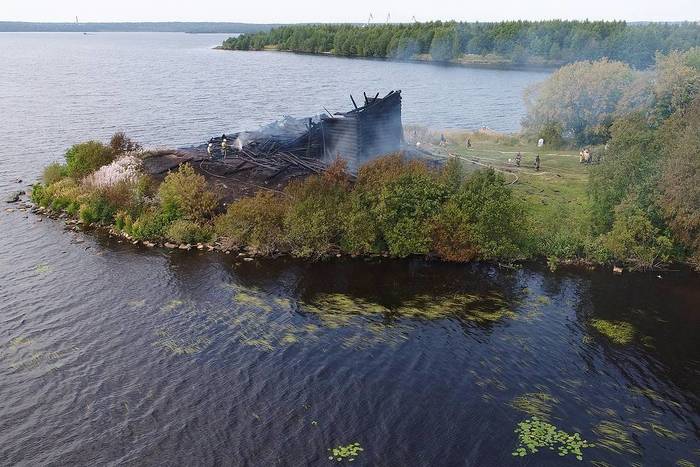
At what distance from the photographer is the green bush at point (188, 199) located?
4419cm

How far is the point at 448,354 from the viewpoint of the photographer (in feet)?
96.9

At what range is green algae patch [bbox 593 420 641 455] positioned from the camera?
75.7 ft

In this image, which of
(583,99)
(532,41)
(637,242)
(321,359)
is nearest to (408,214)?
(321,359)

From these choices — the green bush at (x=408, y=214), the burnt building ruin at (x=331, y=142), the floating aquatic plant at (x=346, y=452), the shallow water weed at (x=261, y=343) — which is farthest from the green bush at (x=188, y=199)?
the floating aquatic plant at (x=346, y=452)

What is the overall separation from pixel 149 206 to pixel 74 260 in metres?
8.05

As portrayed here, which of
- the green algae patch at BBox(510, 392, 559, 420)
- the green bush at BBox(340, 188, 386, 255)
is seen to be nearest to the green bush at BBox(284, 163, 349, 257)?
the green bush at BBox(340, 188, 386, 255)

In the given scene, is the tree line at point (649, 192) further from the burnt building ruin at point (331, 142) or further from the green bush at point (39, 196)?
the green bush at point (39, 196)

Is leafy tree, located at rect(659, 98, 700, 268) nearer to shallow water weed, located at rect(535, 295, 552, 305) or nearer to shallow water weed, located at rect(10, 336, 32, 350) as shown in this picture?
shallow water weed, located at rect(535, 295, 552, 305)

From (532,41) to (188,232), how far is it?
144537 millimetres

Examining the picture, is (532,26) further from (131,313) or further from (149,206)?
(131,313)

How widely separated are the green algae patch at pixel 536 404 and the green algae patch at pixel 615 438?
2077mm

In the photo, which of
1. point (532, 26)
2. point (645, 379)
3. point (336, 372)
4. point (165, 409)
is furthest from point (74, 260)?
point (532, 26)

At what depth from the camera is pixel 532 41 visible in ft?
527

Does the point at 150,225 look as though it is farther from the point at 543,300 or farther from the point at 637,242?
the point at 637,242
